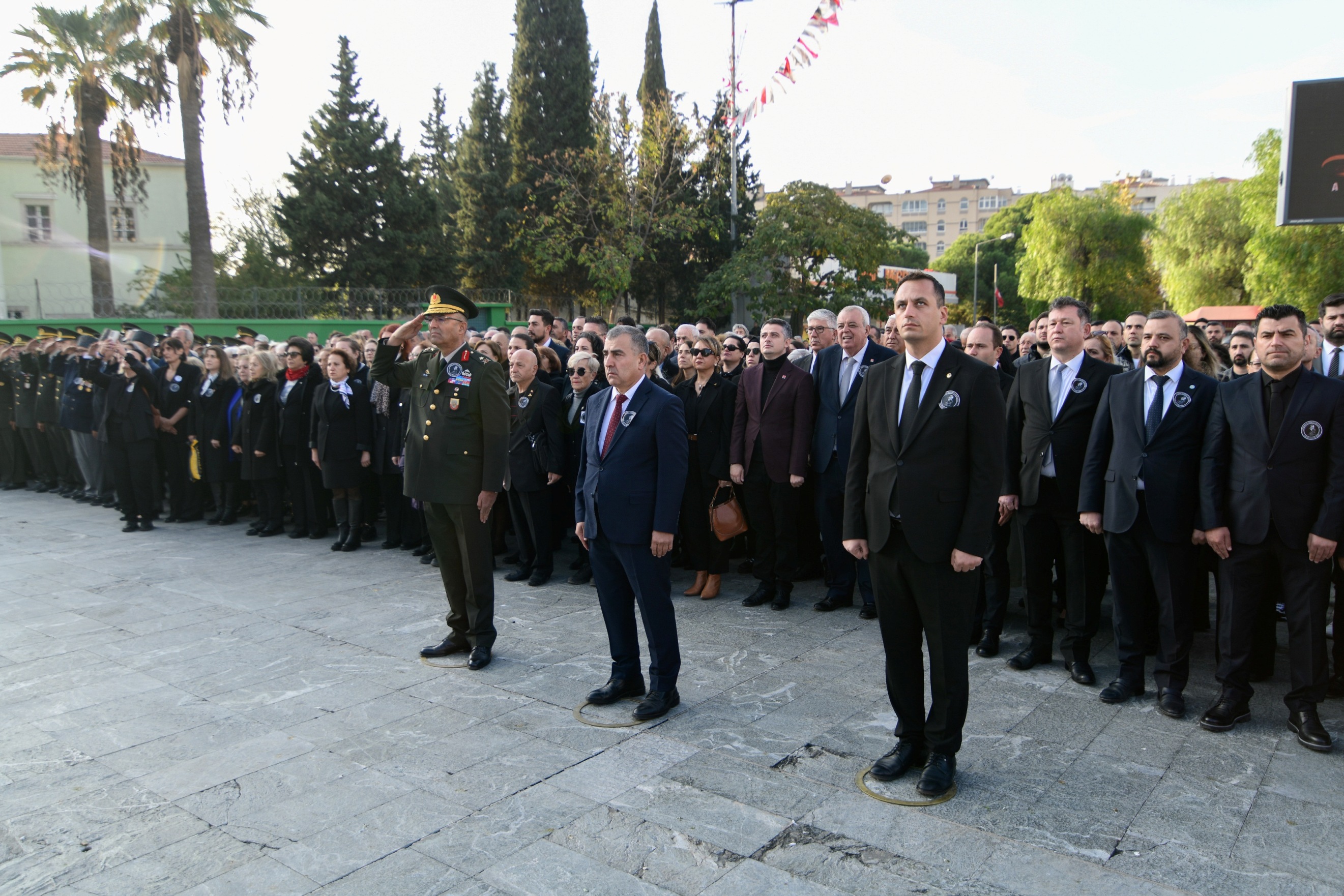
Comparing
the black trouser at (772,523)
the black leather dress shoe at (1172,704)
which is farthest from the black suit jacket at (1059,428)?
the black trouser at (772,523)

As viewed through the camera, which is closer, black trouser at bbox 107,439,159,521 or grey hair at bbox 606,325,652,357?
grey hair at bbox 606,325,652,357

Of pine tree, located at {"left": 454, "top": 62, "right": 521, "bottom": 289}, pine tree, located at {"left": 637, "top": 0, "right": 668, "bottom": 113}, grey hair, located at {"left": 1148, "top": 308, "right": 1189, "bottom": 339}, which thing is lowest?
grey hair, located at {"left": 1148, "top": 308, "right": 1189, "bottom": 339}

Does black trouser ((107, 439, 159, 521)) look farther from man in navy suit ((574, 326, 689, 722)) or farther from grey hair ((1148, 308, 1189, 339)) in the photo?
grey hair ((1148, 308, 1189, 339))

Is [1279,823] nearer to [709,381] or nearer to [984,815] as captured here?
[984,815]

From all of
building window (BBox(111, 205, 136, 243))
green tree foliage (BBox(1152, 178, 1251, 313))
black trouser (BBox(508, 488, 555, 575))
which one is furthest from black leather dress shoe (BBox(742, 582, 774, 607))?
building window (BBox(111, 205, 136, 243))

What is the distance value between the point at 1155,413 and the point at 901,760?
7.93 ft

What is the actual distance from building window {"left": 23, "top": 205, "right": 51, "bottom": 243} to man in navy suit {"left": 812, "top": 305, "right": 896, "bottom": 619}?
40967 mm

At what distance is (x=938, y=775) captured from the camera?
143 inches

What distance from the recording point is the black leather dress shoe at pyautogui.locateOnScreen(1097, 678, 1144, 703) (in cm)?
463

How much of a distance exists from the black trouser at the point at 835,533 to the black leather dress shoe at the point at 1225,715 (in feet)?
8.35

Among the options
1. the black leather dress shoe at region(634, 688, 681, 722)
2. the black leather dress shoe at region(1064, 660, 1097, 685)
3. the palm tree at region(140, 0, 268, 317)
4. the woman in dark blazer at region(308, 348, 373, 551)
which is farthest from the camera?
the palm tree at region(140, 0, 268, 317)

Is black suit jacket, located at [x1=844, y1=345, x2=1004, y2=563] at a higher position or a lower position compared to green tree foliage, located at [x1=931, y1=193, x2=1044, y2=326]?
lower

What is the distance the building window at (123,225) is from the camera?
37.2 metres

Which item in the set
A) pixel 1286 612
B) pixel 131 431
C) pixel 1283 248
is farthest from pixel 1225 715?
pixel 1283 248
